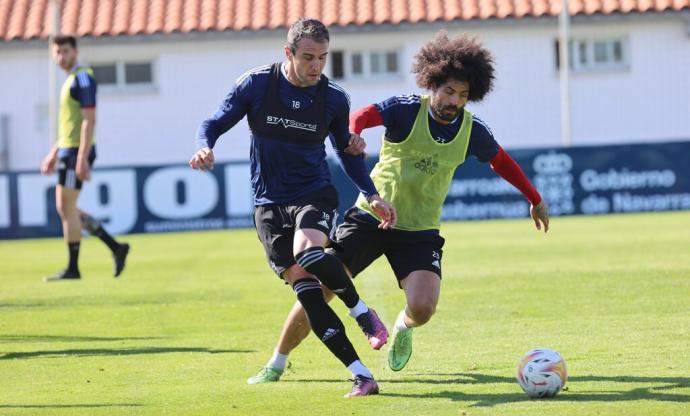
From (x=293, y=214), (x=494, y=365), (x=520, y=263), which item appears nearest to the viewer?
(x=293, y=214)

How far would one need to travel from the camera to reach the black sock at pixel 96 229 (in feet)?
49.2

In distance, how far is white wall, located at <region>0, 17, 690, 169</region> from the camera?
3050 centimetres

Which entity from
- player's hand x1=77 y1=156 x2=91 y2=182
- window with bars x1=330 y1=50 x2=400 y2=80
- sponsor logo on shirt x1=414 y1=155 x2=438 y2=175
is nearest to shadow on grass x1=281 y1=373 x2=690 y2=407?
sponsor logo on shirt x1=414 y1=155 x2=438 y2=175

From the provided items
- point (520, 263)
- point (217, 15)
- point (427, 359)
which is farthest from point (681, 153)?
point (427, 359)

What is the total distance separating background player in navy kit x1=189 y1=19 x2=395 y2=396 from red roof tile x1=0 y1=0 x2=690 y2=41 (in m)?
22.8

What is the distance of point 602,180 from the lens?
24547 mm

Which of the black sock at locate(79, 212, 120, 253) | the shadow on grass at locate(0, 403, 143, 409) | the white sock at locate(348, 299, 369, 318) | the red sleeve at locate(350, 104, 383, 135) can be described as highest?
the red sleeve at locate(350, 104, 383, 135)

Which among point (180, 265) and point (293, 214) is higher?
point (293, 214)

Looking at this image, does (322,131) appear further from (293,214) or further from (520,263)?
(520,263)

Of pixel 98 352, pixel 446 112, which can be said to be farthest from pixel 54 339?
pixel 446 112

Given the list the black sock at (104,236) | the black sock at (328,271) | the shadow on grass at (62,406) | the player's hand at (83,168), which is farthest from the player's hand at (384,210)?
the black sock at (104,236)

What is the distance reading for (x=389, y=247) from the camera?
836 cm

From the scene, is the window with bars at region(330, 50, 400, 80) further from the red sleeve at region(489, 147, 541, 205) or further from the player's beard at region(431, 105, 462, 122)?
the player's beard at region(431, 105, 462, 122)

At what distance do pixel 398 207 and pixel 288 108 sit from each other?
1.08m
